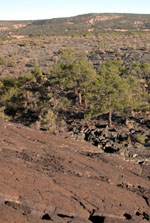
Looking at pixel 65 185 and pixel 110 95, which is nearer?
pixel 65 185

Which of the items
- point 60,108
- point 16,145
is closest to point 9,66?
point 60,108

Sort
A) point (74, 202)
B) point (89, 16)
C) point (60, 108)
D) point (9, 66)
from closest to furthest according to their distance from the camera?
point (74, 202)
point (60, 108)
point (9, 66)
point (89, 16)

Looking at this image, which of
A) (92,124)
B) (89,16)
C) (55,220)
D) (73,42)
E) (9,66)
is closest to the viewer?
(55,220)

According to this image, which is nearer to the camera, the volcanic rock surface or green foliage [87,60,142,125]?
the volcanic rock surface

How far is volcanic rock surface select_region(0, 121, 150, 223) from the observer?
7.78 meters

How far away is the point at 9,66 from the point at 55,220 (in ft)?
154

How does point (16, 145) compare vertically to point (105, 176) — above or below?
above

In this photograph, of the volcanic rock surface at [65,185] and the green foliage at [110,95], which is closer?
the volcanic rock surface at [65,185]

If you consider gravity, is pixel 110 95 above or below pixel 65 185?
above

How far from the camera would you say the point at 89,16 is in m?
155

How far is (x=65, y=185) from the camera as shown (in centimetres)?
945

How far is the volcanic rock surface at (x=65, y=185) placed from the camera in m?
7.78

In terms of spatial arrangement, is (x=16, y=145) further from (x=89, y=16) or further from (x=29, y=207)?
(x=89, y=16)

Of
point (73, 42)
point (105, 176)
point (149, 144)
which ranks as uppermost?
point (73, 42)
